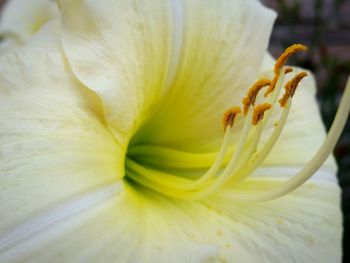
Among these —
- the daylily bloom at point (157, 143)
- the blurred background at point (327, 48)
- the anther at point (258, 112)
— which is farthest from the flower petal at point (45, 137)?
the blurred background at point (327, 48)

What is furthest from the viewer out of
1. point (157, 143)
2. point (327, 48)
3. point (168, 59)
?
point (327, 48)

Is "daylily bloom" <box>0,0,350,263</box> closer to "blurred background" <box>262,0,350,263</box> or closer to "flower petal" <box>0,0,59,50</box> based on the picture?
"flower petal" <box>0,0,59,50</box>

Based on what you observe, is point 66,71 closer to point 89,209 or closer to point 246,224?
point 89,209

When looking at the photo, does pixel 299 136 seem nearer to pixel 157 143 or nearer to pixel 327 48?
pixel 157 143

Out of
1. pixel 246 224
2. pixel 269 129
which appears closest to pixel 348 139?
pixel 269 129

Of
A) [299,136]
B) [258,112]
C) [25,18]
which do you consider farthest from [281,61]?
[25,18]

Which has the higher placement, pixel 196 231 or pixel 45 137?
pixel 45 137
